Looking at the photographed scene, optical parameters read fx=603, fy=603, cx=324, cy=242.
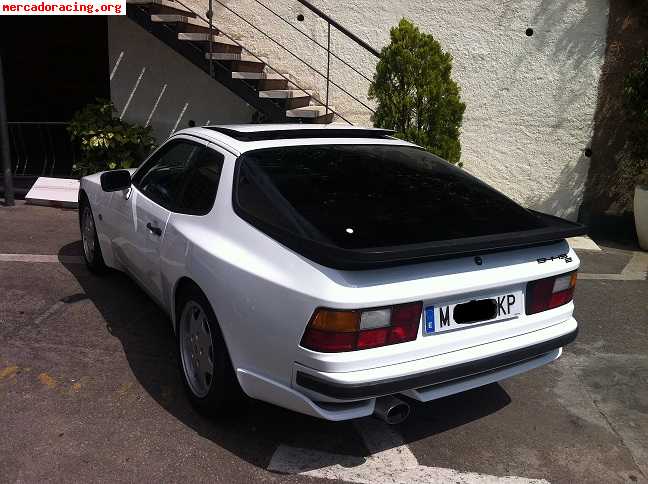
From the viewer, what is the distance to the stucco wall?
26.3 feet

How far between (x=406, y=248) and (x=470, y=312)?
0.47 metres

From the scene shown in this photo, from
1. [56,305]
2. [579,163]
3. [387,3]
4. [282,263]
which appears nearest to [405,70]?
[387,3]

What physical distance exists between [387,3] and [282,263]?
6762 millimetres

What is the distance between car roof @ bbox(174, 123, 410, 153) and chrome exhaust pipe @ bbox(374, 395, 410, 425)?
1.49 m

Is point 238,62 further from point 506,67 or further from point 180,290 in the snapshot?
point 180,290

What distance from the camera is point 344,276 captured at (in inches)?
94.6

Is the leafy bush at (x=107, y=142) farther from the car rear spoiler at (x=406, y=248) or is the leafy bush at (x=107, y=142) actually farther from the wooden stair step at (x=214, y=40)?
the car rear spoiler at (x=406, y=248)

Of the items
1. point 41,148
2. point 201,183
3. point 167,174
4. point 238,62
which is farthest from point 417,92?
point 41,148

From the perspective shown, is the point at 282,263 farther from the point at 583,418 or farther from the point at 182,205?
the point at 583,418

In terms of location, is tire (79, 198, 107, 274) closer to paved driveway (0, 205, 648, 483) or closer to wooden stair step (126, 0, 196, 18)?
paved driveway (0, 205, 648, 483)

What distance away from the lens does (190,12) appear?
27.7ft

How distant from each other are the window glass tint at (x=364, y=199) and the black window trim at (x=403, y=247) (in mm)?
47

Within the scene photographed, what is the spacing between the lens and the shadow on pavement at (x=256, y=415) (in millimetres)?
2949

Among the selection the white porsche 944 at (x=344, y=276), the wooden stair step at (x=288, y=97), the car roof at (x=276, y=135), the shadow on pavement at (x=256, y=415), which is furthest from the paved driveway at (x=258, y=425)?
the wooden stair step at (x=288, y=97)
